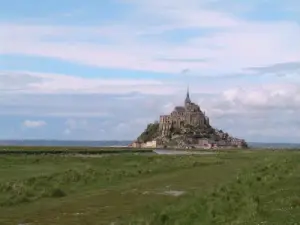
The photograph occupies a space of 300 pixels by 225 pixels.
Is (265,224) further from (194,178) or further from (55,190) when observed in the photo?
(194,178)

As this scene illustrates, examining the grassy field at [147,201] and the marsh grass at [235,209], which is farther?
the grassy field at [147,201]

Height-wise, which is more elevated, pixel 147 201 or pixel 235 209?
pixel 235 209

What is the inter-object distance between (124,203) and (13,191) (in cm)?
976

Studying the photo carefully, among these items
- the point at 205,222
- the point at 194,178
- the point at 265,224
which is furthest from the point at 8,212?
the point at 194,178

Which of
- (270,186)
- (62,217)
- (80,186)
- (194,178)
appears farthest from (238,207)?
(194,178)

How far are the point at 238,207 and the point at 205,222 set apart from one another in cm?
300

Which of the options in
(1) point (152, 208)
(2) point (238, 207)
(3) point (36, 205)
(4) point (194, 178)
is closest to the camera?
(2) point (238, 207)

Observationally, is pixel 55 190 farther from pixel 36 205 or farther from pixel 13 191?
pixel 36 205

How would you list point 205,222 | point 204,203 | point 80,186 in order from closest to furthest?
point 205,222, point 204,203, point 80,186

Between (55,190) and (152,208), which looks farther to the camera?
(55,190)

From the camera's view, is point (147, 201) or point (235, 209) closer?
point (235, 209)

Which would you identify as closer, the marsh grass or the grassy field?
the marsh grass

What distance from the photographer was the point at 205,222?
79.0 feet

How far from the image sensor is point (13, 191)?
135 feet
